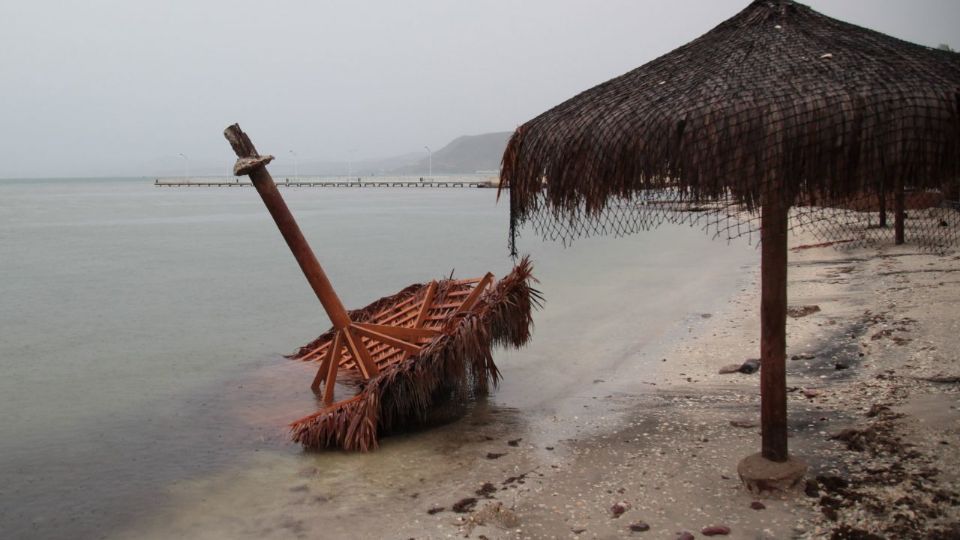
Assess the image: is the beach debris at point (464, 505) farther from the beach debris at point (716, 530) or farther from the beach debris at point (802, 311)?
the beach debris at point (802, 311)

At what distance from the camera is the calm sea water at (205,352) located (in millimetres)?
6094

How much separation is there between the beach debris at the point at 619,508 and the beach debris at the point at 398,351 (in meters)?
2.00

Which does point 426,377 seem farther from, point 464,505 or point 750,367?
point 750,367

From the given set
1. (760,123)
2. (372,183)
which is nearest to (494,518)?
(760,123)

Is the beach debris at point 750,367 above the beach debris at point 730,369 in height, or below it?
above

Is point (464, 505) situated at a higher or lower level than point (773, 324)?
lower

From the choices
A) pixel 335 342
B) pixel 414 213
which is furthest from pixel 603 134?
pixel 414 213

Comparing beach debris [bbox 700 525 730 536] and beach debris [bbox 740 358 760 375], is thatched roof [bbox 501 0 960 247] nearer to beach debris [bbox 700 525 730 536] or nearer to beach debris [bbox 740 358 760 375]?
beach debris [bbox 700 525 730 536]

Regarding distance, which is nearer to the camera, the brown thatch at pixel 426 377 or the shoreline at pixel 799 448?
the shoreline at pixel 799 448

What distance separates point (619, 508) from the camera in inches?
178

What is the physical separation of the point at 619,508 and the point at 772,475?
0.88 metres

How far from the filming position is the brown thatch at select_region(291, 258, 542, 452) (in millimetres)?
6047

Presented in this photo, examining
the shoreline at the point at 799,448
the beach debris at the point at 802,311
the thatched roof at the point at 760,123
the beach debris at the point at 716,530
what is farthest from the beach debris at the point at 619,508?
the beach debris at the point at 802,311

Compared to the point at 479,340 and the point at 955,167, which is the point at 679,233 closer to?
the point at 479,340
